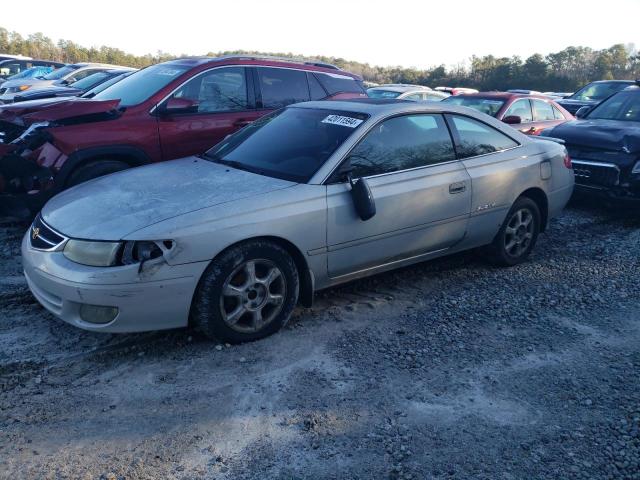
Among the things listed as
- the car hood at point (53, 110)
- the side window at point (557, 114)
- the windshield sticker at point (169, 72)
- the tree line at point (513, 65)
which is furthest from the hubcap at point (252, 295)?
the tree line at point (513, 65)

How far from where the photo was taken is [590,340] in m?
4.26

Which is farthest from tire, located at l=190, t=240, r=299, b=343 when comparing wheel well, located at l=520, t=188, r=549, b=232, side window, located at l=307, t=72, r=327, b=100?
side window, located at l=307, t=72, r=327, b=100

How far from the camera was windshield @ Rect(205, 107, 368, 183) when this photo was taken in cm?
440

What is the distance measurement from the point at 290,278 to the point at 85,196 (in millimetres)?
1565

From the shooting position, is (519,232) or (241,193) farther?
(519,232)

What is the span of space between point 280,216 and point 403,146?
1.34m

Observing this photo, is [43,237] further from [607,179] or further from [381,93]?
[381,93]

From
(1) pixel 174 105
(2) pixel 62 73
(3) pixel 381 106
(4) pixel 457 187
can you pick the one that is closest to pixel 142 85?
(1) pixel 174 105


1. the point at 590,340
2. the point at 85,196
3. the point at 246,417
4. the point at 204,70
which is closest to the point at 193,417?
the point at 246,417

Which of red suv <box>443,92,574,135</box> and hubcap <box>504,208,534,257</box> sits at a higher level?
red suv <box>443,92,574,135</box>

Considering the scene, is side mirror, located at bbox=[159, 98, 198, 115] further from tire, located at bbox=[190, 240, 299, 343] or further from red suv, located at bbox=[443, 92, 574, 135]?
red suv, located at bbox=[443, 92, 574, 135]

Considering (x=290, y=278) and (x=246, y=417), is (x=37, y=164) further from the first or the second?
(x=246, y=417)

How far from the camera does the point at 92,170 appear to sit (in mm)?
5762

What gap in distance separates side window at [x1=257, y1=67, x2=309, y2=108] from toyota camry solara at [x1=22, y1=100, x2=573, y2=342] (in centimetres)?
174
